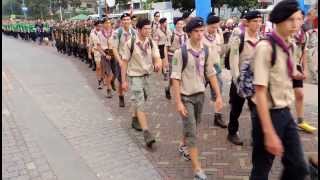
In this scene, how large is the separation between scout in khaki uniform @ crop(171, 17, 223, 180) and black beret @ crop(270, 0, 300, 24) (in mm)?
1440

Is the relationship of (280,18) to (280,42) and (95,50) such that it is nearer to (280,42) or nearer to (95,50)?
(280,42)

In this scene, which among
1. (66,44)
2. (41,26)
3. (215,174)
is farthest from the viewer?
(41,26)

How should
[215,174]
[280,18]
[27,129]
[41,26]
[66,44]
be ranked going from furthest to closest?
1. [41,26]
2. [66,44]
3. [27,129]
4. [215,174]
5. [280,18]

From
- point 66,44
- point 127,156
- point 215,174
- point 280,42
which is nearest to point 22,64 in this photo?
point 66,44

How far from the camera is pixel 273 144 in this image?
3.42 meters

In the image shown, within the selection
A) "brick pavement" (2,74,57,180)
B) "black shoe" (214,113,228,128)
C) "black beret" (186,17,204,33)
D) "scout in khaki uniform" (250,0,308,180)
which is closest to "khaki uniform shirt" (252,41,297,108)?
"scout in khaki uniform" (250,0,308,180)

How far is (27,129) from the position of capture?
7363 millimetres

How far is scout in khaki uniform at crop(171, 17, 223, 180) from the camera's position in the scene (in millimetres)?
4941

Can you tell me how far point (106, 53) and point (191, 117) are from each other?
531cm

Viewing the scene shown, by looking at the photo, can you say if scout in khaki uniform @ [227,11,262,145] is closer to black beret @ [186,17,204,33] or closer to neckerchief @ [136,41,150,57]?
black beret @ [186,17,204,33]

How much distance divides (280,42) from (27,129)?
4.89 meters

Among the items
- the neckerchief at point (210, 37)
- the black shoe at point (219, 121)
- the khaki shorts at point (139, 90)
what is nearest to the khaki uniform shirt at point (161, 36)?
the neckerchief at point (210, 37)

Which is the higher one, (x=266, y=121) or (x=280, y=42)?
(x=280, y=42)

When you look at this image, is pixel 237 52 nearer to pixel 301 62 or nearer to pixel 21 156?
pixel 301 62
